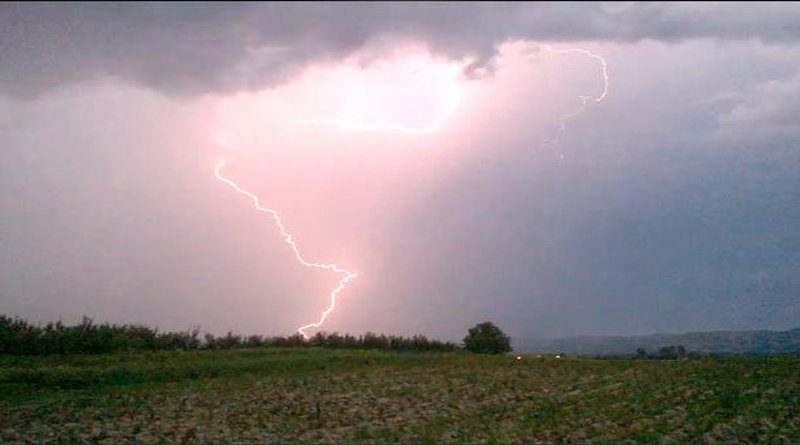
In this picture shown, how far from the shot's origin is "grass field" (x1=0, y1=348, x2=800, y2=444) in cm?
2697

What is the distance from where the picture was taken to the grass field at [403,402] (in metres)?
27.0

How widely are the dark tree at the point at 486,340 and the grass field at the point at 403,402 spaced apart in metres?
24.7

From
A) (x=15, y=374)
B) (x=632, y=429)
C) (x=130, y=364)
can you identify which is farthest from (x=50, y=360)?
(x=632, y=429)

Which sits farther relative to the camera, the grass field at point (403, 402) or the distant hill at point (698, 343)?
the distant hill at point (698, 343)

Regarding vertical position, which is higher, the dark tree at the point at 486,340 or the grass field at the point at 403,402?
the dark tree at the point at 486,340

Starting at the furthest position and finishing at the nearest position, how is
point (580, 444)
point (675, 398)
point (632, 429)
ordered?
point (675, 398)
point (632, 429)
point (580, 444)

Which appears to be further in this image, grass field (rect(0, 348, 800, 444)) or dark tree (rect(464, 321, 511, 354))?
dark tree (rect(464, 321, 511, 354))

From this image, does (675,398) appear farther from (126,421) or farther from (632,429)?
(126,421)

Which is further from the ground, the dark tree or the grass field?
the dark tree

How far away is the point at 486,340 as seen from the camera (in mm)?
77875

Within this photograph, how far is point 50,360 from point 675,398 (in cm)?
→ 3597

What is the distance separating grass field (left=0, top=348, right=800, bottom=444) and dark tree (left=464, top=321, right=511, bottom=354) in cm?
2474

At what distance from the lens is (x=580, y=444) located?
25.4 m

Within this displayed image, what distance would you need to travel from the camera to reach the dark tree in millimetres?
77562
